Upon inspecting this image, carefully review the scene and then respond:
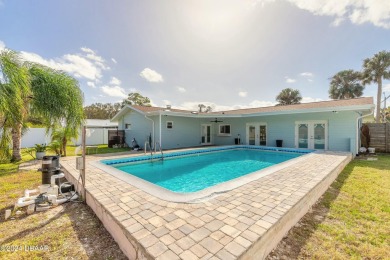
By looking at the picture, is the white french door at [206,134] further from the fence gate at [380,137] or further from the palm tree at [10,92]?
the palm tree at [10,92]

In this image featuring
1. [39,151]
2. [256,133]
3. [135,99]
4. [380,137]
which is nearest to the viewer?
[39,151]

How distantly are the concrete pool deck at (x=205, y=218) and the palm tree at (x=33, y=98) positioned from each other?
500 centimetres

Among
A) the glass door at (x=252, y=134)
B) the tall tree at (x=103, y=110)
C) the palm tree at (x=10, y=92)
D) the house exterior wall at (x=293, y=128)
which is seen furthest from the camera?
the tall tree at (x=103, y=110)

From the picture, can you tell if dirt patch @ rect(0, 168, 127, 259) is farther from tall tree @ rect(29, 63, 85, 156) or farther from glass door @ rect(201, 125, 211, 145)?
glass door @ rect(201, 125, 211, 145)

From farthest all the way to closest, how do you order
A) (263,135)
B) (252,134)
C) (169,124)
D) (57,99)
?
(252,134), (263,135), (169,124), (57,99)

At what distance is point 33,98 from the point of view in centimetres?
777

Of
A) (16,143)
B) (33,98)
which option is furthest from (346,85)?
(16,143)

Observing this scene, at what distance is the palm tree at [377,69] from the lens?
18.3 meters

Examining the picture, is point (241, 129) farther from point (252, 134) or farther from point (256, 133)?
point (256, 133)

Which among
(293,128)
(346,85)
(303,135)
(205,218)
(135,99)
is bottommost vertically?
(205,218)

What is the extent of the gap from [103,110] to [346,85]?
47.6 metres

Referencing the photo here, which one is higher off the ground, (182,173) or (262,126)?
(262,126)

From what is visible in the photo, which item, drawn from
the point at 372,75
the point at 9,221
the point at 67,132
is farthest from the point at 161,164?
the point at 372,75

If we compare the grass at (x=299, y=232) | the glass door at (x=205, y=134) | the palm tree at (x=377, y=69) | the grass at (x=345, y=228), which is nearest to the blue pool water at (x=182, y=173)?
the grass at (x=299, y=232)
